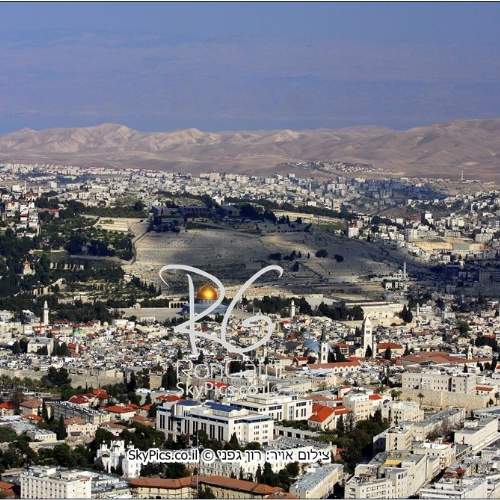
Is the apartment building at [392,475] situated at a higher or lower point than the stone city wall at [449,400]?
higher

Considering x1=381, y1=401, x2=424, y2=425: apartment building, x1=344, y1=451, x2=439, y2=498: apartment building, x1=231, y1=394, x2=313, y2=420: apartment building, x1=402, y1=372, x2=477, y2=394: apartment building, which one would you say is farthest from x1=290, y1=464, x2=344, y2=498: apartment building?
x1=402, y1=372, x2=477, y2=394: apartment building

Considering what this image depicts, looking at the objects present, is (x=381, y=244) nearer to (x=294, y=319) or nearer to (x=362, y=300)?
(x=362, y=300)

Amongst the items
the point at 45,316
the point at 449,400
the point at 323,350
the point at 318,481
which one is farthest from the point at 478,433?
the point at 45,316

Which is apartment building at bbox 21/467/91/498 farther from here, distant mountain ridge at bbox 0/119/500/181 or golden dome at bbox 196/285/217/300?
distant mountain ridge at bbox 0/119/500/181

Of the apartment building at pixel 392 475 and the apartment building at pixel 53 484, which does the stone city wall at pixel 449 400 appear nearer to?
the apartment building at pixel 392 475

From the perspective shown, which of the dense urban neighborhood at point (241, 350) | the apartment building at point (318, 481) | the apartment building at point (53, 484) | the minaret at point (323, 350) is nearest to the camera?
the apartment building at point (53, 484)

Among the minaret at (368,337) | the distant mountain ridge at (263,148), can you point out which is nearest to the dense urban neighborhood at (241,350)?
the minaret at (368,337)

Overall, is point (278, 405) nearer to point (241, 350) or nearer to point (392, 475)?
point (392, 475)
